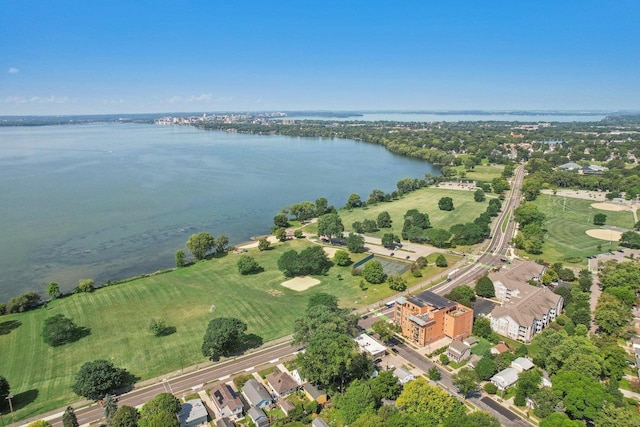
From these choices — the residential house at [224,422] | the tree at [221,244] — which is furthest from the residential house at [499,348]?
the tree at [221,244]

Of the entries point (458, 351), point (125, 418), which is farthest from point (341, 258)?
point (125, 418)

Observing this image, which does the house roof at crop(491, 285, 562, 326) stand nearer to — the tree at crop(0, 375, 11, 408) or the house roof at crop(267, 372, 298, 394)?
the house roof at crop(267, 372, 298, 394)

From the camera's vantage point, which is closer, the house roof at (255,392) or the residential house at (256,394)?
the residential house at (256,394)

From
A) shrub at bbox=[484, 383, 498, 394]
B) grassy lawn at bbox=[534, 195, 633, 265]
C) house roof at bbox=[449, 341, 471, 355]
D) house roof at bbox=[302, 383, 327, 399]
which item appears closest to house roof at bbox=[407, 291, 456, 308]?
house roof at bbox=[449, 341, 471, 355]

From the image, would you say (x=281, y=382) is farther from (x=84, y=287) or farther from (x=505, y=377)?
(x=84, y=287)

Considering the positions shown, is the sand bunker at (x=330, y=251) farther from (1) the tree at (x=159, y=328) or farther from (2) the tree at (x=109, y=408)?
(2) the tree at (x=109, y=408)
